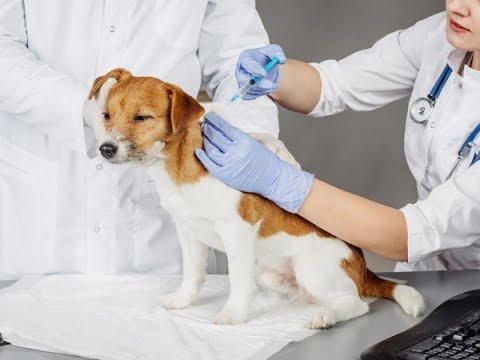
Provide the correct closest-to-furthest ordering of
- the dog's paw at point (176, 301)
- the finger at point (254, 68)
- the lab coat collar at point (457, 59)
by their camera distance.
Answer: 1. the dog's paw at point (176, 301)
2. the finger at point (254, 68)
3. the lab coat collar at point (457, 59)

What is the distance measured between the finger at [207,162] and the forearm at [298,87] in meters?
0.59

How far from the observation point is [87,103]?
66.0 inches

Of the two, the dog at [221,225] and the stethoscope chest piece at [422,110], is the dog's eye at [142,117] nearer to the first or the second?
the dog at [221,225]

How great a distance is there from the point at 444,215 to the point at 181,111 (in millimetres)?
633

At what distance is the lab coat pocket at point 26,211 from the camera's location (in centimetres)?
189

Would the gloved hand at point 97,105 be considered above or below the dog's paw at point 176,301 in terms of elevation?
above

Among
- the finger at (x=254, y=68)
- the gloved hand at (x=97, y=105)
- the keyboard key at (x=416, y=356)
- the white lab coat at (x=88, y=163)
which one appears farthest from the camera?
the white lab coat at (x=88, y=163)

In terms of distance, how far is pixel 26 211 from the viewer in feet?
6.28

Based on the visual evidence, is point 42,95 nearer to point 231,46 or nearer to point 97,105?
point 97,105

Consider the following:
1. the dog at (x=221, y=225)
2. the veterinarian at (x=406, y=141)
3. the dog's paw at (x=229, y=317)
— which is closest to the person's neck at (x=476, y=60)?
the veterinarian at (x=406, y=141)

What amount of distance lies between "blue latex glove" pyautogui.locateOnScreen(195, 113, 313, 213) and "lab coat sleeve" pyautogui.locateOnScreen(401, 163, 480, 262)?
0.26m

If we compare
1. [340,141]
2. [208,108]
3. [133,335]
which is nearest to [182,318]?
→ [133,335]

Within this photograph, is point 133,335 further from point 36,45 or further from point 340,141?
point 340,141

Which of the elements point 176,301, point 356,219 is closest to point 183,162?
point 176,301
